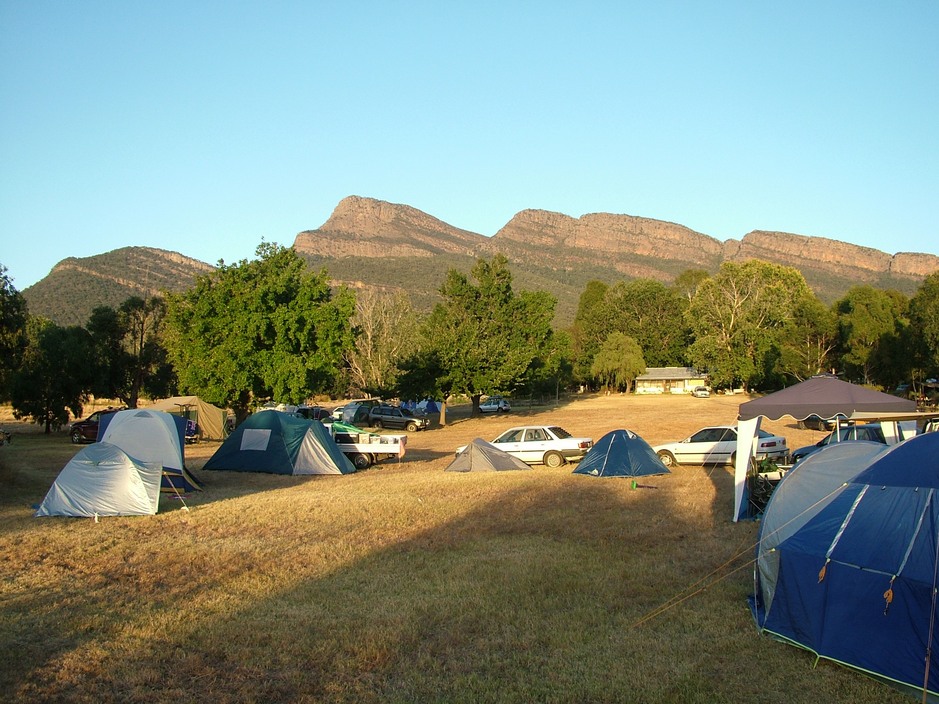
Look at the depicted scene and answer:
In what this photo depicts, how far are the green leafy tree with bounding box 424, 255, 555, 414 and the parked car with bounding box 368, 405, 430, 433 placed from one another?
2.82 metres

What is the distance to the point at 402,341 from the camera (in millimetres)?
58938

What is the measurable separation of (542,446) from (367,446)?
5924mm

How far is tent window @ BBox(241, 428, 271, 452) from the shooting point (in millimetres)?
22469

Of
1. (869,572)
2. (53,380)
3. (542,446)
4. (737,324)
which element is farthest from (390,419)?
(869,572)

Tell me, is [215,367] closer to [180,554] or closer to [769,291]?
[180,554]

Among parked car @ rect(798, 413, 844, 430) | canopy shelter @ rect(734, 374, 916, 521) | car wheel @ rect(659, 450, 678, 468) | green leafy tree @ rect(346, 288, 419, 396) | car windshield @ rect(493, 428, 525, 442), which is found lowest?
parked car @ rect(798, 413, 844, 430)

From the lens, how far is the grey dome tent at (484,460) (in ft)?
70.1

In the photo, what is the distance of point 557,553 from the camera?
431 inches

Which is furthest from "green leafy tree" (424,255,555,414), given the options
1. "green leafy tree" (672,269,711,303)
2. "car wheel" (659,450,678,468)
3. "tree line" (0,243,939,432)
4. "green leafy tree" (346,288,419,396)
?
"green leafy tree" (672,269,711,303)

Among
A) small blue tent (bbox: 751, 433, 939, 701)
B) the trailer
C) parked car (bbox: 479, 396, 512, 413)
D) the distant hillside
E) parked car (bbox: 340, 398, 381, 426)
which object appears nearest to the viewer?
small blue tent (bbox: 751, 433, 939, 701)

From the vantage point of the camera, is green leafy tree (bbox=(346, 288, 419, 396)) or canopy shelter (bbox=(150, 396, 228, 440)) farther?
green leafy tree (bbox=(346, 288, 419, 396))

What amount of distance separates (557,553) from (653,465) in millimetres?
9472

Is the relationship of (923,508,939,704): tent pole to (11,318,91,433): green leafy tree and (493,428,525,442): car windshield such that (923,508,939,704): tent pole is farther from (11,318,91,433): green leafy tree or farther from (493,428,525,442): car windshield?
(11,318,91,433): green leafy tree

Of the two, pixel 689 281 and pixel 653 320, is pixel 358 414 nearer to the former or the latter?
pixel 653 320
